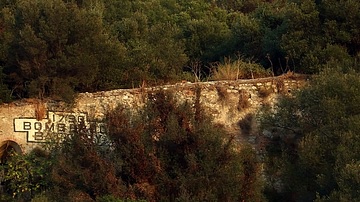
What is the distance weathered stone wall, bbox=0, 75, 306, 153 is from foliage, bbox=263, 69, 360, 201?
1.49m

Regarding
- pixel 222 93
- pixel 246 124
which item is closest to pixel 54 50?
pixel 222 93

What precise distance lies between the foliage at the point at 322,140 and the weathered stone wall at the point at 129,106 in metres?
1.49

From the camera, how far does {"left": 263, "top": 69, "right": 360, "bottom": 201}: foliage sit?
12.8 m

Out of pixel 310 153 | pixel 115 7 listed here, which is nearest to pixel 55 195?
pixel 310 153

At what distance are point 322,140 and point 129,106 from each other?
5.40 meters

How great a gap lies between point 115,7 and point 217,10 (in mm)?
5173

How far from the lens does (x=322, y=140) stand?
13.8 m

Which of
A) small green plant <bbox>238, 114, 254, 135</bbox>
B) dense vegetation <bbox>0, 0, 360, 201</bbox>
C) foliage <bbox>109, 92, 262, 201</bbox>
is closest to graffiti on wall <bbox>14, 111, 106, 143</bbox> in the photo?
dense vegetation <bbox>0, 0, 360, 201</bbox>

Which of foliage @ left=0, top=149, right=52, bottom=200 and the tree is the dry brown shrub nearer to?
the tree

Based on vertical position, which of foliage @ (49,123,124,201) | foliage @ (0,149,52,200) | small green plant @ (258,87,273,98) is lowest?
foliage @ (0,149,52,200)

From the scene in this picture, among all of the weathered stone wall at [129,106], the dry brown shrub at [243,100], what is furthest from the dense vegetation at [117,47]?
the dry brown shrub at [243,100]

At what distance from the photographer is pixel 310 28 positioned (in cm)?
1856

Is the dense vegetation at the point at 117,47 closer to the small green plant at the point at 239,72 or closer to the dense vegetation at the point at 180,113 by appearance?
the dense vegetation at the point at 180,113

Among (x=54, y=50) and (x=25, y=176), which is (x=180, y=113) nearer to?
(x=25, y=176)
